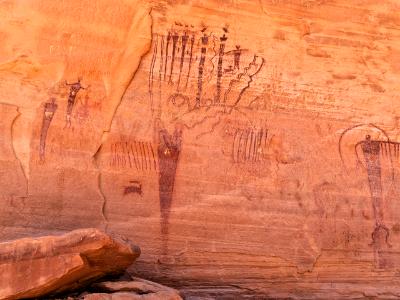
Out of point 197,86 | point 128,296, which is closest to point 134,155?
point 197,86

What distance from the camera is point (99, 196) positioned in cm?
505

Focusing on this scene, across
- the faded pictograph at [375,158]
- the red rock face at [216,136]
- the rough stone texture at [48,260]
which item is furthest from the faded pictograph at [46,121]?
the faded pictograph at [375,158]

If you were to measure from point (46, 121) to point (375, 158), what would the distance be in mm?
2735

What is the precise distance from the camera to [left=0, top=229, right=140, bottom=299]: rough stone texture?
4.09m

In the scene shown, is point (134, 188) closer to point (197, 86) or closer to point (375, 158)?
point (197, 86)

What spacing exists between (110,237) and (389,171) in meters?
2.65

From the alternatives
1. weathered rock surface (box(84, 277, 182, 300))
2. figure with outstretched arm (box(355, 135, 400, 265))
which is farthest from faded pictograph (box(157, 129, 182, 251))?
figure with outstretched arm (box(355, 135, 400, 265))

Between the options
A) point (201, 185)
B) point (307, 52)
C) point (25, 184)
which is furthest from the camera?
point (307, 52)

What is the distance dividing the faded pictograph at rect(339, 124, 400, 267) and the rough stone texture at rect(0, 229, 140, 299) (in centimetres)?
234

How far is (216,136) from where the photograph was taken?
17.8ft

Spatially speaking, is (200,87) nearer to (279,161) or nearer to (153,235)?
(279,161)

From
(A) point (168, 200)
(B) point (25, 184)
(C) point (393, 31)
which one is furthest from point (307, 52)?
(B) point (25, 184)

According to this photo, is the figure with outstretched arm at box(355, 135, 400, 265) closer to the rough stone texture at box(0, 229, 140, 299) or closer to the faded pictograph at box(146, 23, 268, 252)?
the faded pictograph at box(146, 23, 268, 252)

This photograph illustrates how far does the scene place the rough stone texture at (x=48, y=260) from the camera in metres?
4.09
